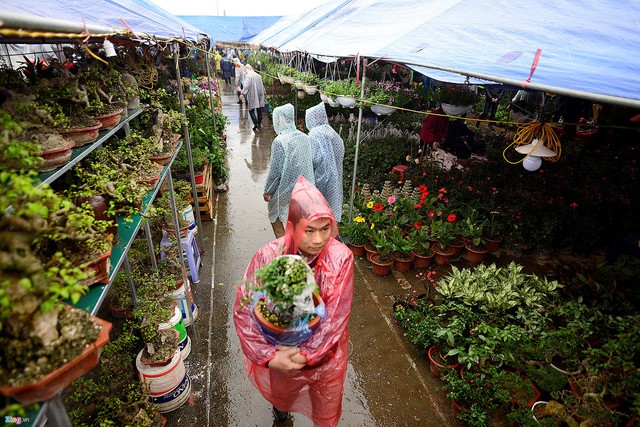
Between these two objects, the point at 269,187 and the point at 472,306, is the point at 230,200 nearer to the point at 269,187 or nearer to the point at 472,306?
the point at 269,187

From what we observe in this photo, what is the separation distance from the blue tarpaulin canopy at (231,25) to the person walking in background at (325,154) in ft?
50.5

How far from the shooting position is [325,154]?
4062mm

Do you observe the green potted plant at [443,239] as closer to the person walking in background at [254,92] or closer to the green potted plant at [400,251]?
the green potted plant at [400,251]

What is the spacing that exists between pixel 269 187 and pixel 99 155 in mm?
1854

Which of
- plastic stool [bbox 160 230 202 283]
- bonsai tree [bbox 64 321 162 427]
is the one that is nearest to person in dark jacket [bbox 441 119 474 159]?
plastic stool [bbox 160 230 202 283]

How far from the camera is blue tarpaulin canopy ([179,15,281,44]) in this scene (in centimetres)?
1791

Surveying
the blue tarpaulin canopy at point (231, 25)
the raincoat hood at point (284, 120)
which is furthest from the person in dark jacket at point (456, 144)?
the blue tarpaulin canopy at point (231, 25)

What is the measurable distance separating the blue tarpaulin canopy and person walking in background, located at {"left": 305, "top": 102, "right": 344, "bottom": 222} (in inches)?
605

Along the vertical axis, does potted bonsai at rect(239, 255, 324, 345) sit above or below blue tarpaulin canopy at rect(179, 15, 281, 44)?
below

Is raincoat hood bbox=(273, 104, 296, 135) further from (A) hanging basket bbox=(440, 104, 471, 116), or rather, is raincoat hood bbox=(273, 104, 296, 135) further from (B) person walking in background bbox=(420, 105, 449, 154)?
(B) person walking in background bbox=(420, 105, 449, 154)

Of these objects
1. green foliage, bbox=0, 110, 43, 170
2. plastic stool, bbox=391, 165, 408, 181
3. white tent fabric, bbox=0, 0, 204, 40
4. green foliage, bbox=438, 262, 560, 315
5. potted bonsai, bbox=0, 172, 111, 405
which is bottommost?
green foliage, bbox=438, 262, 560, 315

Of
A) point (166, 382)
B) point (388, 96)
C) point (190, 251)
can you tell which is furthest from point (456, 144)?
point (166, 382)

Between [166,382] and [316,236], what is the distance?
180 cm

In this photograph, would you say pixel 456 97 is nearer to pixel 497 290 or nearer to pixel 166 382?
pixel 497 290
